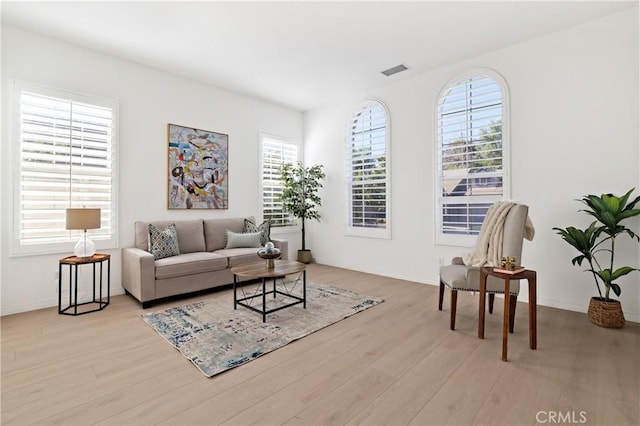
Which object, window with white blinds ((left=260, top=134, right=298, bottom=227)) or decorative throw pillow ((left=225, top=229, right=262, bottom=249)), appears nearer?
decorative throw pillow ((left=225, top=229, right=262, bottom=249))

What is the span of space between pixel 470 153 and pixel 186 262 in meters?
3.81

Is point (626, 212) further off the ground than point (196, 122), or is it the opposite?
point (196, 122)

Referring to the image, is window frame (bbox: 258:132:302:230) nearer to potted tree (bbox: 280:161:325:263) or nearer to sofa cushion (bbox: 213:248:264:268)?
potted tree (bbox: 280:161:325:263)

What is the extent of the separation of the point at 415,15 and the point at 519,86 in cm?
160

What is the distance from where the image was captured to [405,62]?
4117mm

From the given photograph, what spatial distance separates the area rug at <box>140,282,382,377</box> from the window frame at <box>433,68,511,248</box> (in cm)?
137

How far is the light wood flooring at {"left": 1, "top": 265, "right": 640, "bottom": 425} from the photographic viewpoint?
169cm

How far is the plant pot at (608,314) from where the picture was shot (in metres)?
2.84

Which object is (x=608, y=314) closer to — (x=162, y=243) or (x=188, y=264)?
(x=188, y=264)

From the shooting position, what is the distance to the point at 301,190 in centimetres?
574

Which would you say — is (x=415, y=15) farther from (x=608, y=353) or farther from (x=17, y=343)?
(x=17, y=343)

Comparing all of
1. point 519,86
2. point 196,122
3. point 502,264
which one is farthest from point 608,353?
point 196,122

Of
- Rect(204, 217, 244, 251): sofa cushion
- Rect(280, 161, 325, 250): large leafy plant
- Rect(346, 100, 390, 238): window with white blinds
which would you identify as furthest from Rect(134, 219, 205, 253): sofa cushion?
Rect(346, 100, 390, 238): window with white blinds

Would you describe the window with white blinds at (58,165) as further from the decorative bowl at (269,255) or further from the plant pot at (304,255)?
the plant pot at (304,255)
